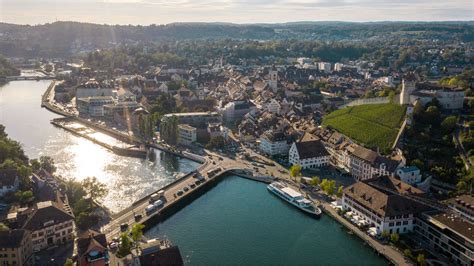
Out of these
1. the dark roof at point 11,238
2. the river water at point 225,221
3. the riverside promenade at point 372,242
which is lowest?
the river water at point 225,221

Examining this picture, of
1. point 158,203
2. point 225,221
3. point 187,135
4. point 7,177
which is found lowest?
point 225,221

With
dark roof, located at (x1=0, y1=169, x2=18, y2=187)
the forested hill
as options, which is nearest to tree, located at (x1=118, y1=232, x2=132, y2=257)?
dark roof, located at (x1=0, y1=169, x2=18, y2=187)

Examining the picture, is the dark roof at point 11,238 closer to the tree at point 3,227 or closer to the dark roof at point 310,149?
the tree at point 3,227

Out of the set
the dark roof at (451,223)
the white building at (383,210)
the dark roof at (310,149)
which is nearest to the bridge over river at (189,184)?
the dark roof at (310,149)

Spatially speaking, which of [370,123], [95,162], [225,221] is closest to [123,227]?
[225,221]

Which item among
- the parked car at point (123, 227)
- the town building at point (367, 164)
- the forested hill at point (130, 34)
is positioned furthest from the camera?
the forested hill at point (130, 34)

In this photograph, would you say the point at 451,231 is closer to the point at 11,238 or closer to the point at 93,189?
the point at 93,189

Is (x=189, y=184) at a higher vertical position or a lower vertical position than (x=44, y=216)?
lower

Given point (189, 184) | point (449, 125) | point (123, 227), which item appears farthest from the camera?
point (449, 125)
